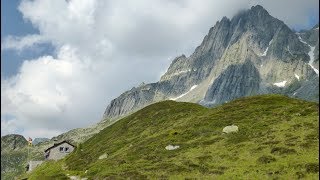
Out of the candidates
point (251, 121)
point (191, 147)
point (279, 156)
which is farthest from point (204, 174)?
point (251, 121)

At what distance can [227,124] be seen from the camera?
87312mm

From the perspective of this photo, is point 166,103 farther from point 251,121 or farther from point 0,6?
point 0,6

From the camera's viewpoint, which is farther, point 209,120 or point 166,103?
point 166,103

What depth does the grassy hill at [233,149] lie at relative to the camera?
Result: 170 feet

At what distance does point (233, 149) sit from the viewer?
64.9 m

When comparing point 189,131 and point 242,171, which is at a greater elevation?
point 189,131

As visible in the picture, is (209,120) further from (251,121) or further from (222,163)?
(222,163)

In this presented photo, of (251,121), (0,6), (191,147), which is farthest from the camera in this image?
(251,121)

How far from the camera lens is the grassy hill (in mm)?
51812

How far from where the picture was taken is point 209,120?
94812mm

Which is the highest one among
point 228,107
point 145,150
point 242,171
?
point 228,107

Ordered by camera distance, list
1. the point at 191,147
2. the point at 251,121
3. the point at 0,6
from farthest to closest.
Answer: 1. the point at 251,121
2. the point at 191,147
3. the point at 0,6

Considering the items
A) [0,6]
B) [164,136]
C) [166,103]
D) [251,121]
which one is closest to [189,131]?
[164,136]

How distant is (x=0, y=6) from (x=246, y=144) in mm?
58846
